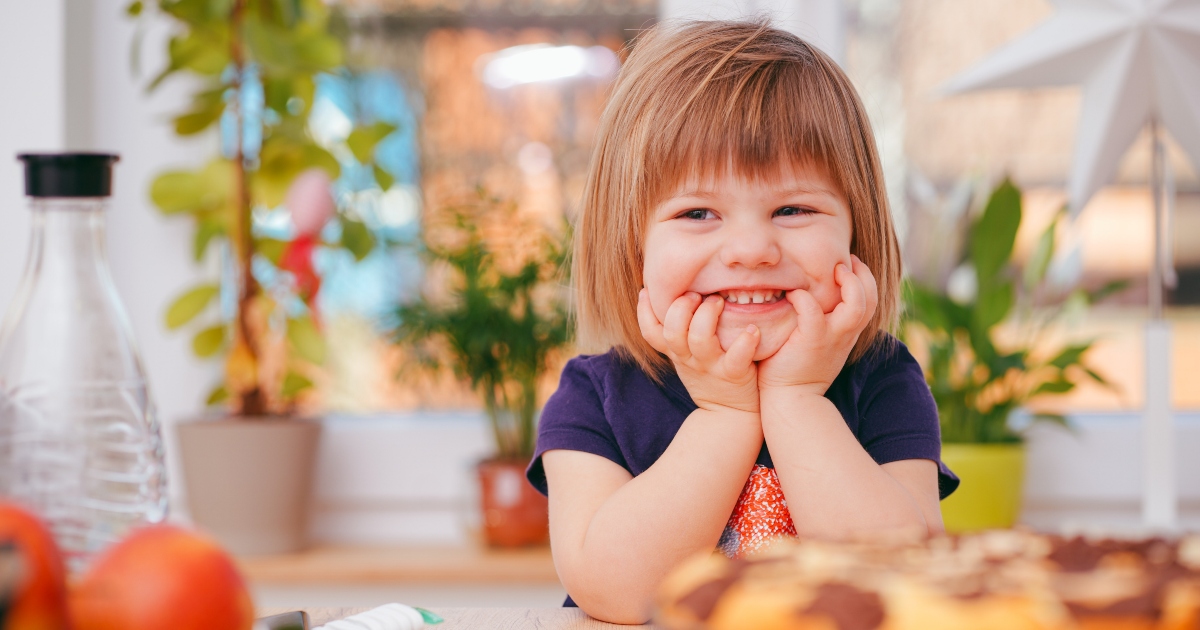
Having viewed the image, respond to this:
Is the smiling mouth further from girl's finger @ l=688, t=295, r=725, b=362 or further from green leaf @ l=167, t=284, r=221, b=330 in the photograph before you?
green leaf @ l=167, t=284, r=221, b=330

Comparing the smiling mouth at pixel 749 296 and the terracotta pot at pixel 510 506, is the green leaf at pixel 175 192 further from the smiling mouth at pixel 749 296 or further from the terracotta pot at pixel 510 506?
the smiling mouth at pixel 749 296

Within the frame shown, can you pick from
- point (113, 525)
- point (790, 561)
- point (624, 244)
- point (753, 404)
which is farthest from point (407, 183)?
point (790, 561)

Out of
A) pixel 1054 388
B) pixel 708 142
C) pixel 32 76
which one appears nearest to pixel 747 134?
pixel 708 142

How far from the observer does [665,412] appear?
819 millimetres

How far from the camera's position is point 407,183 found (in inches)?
66.7

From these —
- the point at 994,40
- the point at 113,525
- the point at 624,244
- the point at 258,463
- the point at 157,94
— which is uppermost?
the point at 994,40

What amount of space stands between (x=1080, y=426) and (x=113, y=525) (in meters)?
1.49

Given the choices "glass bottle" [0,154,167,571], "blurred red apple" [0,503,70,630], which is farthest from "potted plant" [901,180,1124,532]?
"blurred red apple" [0,503,70,630]

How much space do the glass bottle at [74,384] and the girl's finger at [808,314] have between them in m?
0.43

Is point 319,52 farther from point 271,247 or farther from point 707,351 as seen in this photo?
point 707,351

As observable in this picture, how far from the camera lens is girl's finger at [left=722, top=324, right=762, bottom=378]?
27.3 inches

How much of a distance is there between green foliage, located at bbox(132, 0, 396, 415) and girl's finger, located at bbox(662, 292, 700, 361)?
0.88 m

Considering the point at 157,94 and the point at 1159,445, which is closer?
the point at 1159,445

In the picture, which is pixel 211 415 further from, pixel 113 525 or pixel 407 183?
pixel 113 525
